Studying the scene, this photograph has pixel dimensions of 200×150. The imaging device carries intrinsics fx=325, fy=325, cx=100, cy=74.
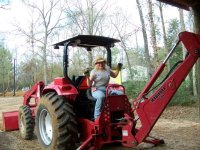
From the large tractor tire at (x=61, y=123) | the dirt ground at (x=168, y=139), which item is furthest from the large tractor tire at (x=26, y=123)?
the large tractor tire at (x=61, y=123)

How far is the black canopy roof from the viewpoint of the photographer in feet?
21.2

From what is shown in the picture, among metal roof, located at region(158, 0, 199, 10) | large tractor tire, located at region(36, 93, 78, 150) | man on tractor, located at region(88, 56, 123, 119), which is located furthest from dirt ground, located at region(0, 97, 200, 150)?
metal roof, located at region(158, 0, 199, 10)

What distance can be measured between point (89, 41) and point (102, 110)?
1.58m

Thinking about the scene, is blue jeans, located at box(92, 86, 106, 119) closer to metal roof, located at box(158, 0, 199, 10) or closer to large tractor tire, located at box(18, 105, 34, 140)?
metal roof, located at box(158, 0, 199, 10)

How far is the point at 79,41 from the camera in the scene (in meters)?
6.49

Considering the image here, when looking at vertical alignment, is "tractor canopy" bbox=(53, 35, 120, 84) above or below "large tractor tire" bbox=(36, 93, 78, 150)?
above

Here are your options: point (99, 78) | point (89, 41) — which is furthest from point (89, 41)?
point (99, 78)

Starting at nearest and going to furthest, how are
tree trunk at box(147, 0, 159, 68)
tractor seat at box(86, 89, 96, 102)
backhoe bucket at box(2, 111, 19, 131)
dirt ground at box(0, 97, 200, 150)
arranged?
tractor seat at box(86, 89, 96, 102)
dirt ground at box(0, 97, 200, 150)
backhoe bucket at box(2, 111, 19, 131)
tree trunk at box(147, 0, 159, 68)

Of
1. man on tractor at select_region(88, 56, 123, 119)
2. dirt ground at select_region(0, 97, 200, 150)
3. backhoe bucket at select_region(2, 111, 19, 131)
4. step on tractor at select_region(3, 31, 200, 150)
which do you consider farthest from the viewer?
backhoe bucket at select_region(2, 111, 19, 131)

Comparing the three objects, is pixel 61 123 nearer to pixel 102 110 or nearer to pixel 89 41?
pixel 102 110

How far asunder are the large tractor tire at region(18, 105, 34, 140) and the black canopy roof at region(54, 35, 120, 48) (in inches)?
90.5

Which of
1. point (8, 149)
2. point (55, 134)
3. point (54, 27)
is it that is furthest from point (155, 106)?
point (54, 27)

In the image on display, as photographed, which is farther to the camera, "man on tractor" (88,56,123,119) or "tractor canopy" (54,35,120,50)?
"tractor canopy" (54,35,120,50)

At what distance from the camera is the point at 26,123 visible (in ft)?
26.9
